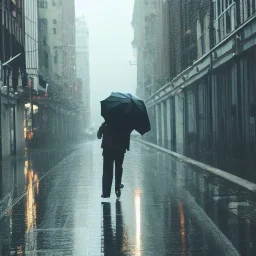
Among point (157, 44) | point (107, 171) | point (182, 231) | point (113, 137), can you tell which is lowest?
point (182, 231)

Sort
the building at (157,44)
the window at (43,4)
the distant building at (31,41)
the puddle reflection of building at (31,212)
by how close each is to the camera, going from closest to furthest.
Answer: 1. the puddle reflection of building at (31,212)
2. the distant building at (31,41)
3. the building at (157,44)
4. the window at (43,4)

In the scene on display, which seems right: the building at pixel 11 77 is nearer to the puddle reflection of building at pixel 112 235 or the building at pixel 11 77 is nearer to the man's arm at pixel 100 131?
the man's arm at pixel 100 131

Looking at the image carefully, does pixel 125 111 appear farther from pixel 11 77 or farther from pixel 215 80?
pixel 11 77

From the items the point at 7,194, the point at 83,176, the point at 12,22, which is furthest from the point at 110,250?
the point at 12,22

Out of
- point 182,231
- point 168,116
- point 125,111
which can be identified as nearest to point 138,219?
point 182,231

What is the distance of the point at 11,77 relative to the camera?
3562cm

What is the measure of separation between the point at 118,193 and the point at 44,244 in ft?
13.8

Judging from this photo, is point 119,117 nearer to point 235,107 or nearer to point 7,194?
point 7,194

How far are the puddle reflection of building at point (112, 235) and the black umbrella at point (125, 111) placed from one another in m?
1.77

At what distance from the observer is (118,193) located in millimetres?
10445

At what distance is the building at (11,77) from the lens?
3135 centimetres

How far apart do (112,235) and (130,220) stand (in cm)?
118

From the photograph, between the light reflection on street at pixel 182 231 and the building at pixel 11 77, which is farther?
the building at pixel 11 77

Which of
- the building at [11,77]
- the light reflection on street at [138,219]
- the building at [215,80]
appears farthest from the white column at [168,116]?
the light reflection on street at [138,219]
